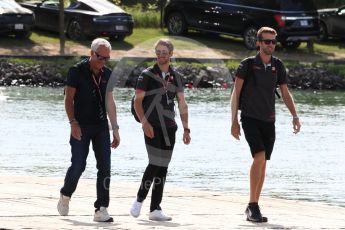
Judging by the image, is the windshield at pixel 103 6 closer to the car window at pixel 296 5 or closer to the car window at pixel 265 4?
the car window at pixel 265 4

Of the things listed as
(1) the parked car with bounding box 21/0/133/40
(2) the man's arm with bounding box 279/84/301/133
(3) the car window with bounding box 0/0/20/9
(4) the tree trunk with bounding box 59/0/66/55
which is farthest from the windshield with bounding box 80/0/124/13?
(2) the man's arm with bounding box 279/84/301/133

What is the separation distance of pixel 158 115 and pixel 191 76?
28.5m

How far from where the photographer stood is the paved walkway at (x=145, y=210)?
11.9 metres

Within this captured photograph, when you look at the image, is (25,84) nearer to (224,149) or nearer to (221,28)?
(221,28)

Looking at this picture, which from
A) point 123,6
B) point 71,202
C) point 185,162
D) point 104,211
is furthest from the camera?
point 123,6

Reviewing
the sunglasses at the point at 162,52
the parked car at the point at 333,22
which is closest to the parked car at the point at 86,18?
the parked car at the point at 333,22

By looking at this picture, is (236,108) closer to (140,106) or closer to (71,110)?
(140,106)

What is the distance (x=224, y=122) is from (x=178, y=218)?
54.5 ft

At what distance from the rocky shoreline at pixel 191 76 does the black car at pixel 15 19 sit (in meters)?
1.87

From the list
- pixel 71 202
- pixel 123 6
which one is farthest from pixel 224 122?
pixel 123 6

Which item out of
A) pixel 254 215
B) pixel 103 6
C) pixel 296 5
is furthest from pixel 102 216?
pixel 103 6

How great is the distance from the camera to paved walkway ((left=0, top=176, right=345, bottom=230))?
1191cm

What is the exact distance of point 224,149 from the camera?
23.7 meters

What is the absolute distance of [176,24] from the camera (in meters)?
44.6
